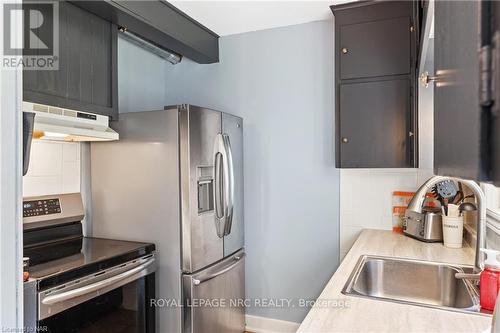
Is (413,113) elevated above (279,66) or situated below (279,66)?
below

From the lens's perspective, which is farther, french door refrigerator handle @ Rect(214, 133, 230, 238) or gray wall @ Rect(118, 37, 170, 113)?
gray wall @ Rect(118, 37, 170, 113)

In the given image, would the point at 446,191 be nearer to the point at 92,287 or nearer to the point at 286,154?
the point at 286,154

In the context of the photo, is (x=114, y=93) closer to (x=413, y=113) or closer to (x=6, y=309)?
(x=6, y=309)

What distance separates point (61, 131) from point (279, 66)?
1.64 meters

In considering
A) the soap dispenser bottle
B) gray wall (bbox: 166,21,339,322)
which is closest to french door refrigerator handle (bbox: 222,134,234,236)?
gray wall (bbox: 166,21,339,322)

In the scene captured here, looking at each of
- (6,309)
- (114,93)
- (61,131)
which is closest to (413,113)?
(114,93)

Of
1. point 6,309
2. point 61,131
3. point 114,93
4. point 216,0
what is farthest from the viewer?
point 216,0

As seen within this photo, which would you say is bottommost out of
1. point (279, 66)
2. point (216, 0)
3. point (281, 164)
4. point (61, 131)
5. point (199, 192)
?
point (199, 192)

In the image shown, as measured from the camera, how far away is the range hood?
5.04 ft

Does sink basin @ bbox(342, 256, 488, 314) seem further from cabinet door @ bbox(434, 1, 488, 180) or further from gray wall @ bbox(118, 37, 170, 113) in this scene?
gray wall @ bbox(118, 37, 170, 113)

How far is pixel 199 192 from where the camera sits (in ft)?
6.72

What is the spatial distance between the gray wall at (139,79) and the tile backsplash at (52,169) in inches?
20.8

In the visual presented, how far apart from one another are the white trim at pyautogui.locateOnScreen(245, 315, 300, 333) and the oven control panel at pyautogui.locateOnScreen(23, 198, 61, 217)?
1654mm

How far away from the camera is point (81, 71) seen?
177 cm
